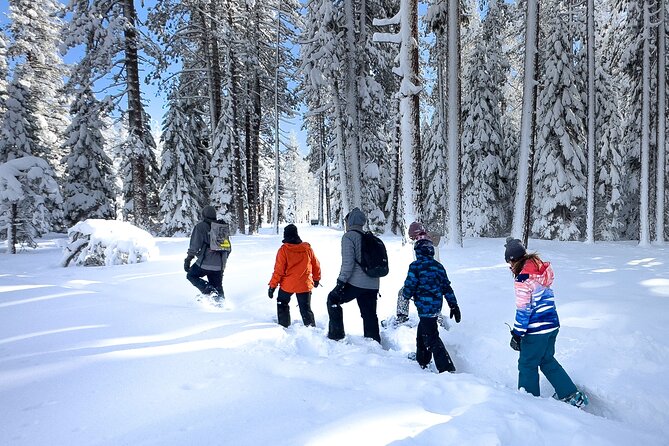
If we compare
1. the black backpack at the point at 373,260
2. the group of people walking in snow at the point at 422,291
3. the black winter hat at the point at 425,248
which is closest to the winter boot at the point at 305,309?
the group of people walking in snow at the point at 422,291

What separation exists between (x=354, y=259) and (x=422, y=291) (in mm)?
1152

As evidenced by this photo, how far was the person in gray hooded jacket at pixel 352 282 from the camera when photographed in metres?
5.55

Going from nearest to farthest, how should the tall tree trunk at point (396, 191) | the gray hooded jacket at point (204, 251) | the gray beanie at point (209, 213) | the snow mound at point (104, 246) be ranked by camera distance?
the gray hooded jacket at point (204, 251) < the gray beanie at point (209, 213) < the snow mound at point (104, 246) < the tall tree trunk at point (396, 191)

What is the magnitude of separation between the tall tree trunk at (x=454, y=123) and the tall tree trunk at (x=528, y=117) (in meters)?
2.14

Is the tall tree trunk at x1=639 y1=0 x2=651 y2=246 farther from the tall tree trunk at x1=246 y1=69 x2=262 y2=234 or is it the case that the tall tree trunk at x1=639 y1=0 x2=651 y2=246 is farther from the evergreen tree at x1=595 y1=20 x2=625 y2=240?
the tall tree trunk at x1=246 y1=69 x2=262 y2=234

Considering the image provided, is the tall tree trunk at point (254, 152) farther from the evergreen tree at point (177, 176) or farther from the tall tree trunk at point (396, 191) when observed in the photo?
the tall tree trunk at point (396, 191)

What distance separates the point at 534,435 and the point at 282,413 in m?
1.88

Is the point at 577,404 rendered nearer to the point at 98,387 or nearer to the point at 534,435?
the point at 534,435

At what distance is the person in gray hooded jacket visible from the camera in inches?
219

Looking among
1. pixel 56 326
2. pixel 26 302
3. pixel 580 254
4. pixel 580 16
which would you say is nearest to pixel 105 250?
pixel 26 302

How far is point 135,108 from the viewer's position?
13.1 metres

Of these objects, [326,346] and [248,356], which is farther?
[326,346]

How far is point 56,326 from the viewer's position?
484cm

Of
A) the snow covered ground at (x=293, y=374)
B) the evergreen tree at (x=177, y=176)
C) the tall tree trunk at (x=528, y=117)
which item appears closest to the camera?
the snow covered ground at (x=293, y=374)
